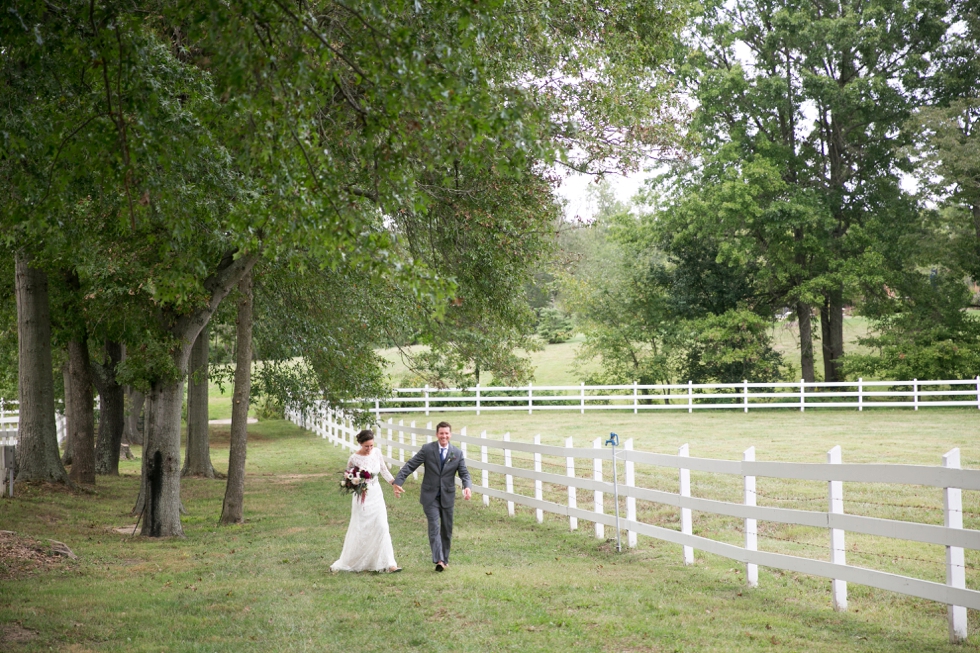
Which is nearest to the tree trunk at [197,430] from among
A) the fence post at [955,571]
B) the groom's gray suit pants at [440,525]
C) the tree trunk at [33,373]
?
the tree trunk at [33,373]

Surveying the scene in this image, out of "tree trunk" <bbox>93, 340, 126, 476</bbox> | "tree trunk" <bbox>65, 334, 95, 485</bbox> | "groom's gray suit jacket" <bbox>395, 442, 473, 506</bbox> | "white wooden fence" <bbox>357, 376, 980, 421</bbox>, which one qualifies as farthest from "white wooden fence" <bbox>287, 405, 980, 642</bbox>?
"white wooden fence" <bbox>357, 376, 980, 421</bbox>

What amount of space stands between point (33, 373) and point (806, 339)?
A: 33.5 metres

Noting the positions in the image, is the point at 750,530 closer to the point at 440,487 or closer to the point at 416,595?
the point at 416,595

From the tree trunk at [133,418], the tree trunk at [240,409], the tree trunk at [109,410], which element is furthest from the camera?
the tree trunk at [133,418]

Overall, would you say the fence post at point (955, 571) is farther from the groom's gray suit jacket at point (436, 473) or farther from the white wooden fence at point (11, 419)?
the white wooden fence at point (11, 419)

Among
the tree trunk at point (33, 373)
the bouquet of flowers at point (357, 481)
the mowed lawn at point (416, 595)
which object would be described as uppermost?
the tree trunk at point (33, 373)

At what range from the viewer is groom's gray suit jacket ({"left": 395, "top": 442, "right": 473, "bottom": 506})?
34.5ft

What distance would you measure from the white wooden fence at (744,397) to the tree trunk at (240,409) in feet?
56.8

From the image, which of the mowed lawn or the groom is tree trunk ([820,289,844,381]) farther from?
the groom

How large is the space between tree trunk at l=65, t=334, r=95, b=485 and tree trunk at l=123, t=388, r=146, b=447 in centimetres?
953

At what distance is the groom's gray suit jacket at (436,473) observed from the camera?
414 inches

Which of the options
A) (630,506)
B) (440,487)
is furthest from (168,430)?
(630,506)

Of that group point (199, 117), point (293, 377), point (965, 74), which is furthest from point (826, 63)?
point (199, 117)

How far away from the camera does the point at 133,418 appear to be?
1449 inches
